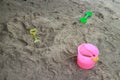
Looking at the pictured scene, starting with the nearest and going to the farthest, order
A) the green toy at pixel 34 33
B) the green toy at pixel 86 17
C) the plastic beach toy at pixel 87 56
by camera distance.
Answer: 1. the plastic beach toy at pixel 87 56
2. the green toy at pixel 34 33
3. the green toy at pixel 86 17

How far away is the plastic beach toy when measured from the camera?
1714mm

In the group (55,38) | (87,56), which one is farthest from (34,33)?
(87,56)

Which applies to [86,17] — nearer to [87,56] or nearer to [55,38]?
[55,38]

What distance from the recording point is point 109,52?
6.62 ft

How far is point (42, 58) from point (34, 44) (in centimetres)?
25

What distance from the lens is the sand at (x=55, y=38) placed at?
5.87 ft

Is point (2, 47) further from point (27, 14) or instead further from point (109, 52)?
point (109, 52)

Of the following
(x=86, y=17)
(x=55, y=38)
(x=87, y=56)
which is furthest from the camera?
(x=86, y=17)

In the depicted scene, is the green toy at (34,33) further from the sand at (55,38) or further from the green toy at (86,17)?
the green toy at (86,17)

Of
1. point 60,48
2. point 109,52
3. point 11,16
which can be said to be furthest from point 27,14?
point 109,52

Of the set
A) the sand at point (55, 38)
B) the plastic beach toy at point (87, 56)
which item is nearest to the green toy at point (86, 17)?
the sand at point (55, 38)

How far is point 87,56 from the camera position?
1.87m

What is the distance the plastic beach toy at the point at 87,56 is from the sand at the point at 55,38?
0.07 metres

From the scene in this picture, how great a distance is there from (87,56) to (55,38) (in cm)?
50
